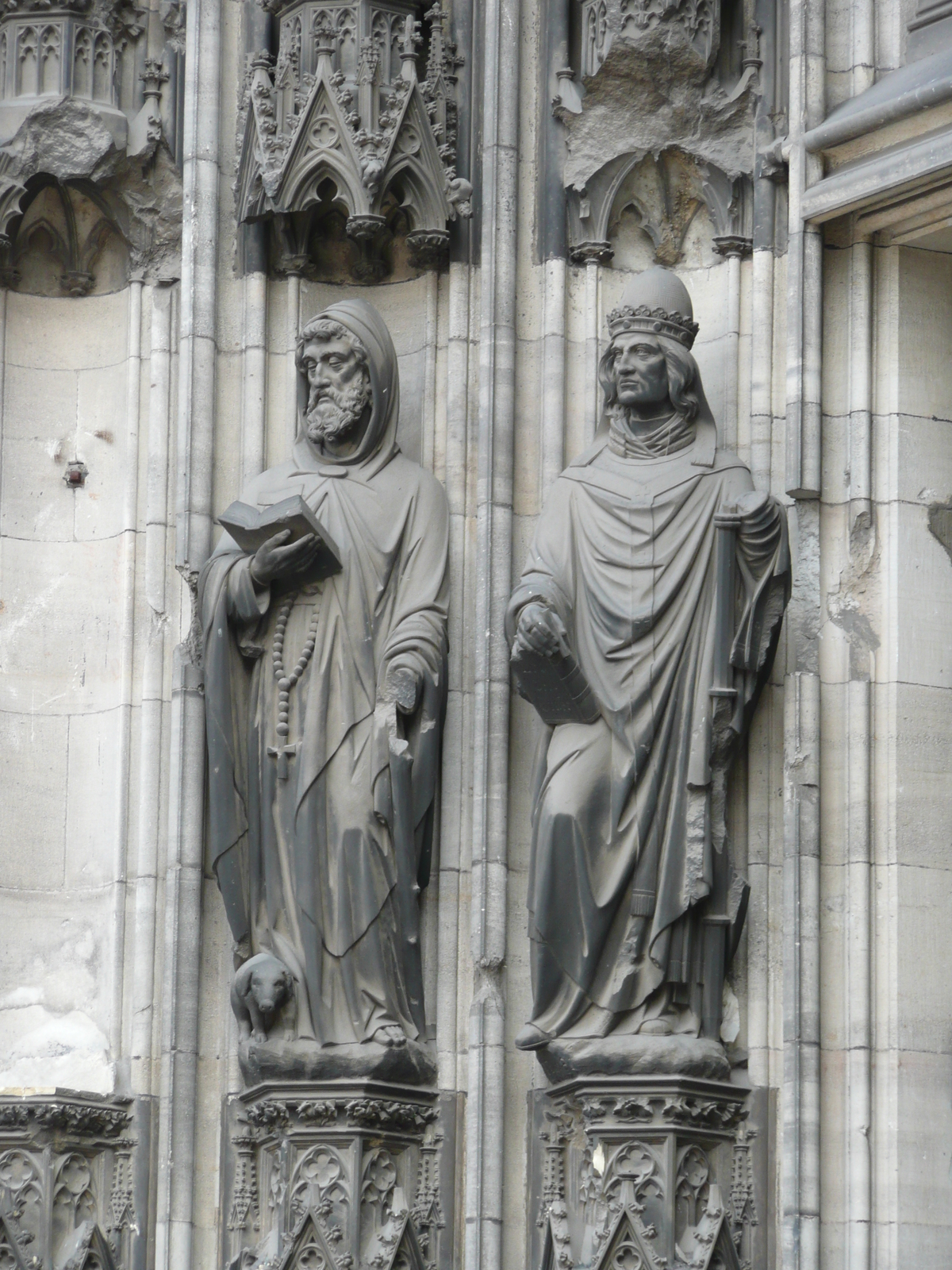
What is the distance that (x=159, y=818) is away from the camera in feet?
37.1

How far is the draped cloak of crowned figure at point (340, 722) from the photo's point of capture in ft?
35.3

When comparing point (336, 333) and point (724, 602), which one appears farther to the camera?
point (336, 333)

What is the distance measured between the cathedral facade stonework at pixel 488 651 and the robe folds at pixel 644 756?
0.02m

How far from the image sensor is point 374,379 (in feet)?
36.4

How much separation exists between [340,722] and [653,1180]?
191 centimetres

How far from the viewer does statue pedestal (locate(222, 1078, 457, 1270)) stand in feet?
34.7

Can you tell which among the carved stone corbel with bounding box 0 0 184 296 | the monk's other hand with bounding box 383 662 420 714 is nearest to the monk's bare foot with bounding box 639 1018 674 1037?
the monk's other hand with bounding box 383 662 420 714

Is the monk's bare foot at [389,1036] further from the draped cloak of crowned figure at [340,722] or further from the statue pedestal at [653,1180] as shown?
the statue pedestal at [653,1180]

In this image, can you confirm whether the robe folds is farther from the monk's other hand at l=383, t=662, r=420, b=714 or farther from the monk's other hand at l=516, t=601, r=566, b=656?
the monk's other hand at l=383, t=662, r=420, b=714

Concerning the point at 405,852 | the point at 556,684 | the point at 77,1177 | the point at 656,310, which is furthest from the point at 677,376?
the point at 77,1177

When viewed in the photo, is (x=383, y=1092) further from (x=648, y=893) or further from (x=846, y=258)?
(x=846, y=258)

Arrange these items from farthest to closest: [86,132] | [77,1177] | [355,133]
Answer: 1. [86,132]
2. [355,133]
3. [77,1177]

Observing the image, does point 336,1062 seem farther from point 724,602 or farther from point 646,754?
point 724,602

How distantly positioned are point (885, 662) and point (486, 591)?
143cm
